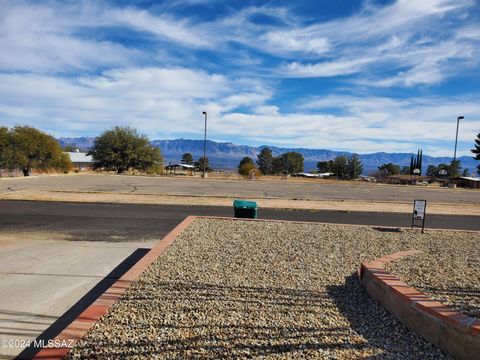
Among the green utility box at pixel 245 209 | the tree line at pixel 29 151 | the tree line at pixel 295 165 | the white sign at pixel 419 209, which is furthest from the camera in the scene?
the tree line at pixel 295 165

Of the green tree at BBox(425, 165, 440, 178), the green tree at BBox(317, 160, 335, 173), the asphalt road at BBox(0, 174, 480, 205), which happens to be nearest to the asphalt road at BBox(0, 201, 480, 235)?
the asphalt road at BBox(0, 174, 480, 205)

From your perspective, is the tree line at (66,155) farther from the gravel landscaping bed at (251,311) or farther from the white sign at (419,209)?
the gravel landscaping bed at (251,311)

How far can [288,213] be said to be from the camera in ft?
45.5

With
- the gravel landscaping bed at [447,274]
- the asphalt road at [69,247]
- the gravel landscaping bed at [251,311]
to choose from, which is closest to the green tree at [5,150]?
the asphalt road at [69,247]

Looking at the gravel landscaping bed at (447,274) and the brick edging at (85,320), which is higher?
the gravel landscaping bed at (447,274)

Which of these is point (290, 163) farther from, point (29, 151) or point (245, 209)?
point (245, 209)

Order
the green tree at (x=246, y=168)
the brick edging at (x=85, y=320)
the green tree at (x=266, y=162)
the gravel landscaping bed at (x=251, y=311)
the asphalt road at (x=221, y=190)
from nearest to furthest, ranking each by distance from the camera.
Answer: the brick edging at (x=85, y=320) → the gravel landscaping bed at (x=251, y=311) → the asphalt road at (x=221, y=190) → the green tree at (x=246, y=168) → the green tree at (x=266, y=162)

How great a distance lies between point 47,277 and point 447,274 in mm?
6668

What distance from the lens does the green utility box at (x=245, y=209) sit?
36.8 ft

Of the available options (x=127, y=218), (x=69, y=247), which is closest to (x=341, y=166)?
(x=127, y=218)

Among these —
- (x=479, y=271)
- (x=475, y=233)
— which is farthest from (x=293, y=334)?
(x=475, y=233)

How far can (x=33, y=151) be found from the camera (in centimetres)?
4481

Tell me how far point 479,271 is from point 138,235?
25.7ft

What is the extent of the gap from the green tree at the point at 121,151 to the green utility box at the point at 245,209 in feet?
136
